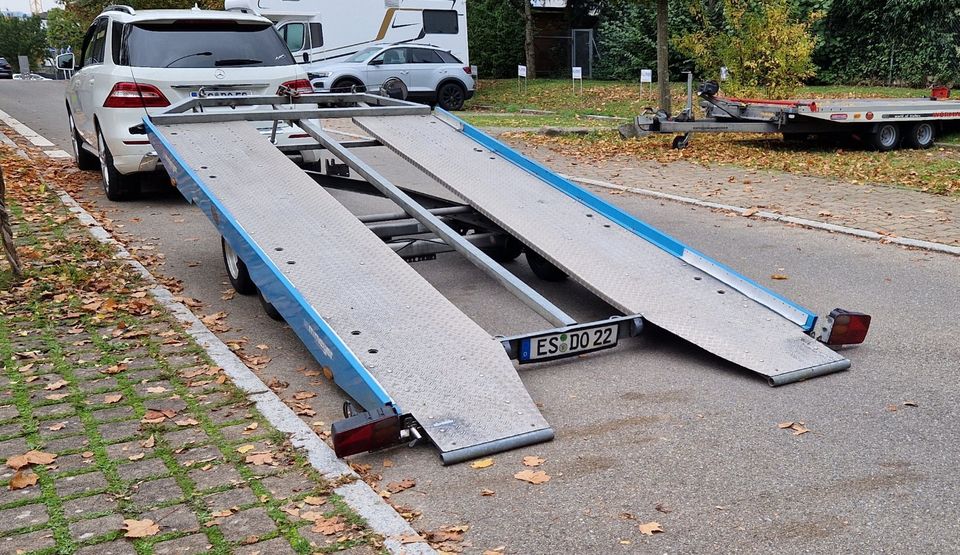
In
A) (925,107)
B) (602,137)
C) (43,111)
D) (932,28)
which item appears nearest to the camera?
(925,107)

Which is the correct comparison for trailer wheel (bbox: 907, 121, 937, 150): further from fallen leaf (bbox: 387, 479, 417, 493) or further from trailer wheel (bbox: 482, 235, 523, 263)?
fallen leaf (bbox: 387, 479, 417, 493)

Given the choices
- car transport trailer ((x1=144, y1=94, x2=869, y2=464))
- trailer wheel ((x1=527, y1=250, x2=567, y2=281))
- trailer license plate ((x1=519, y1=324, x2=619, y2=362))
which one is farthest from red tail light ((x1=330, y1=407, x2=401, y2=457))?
trailer wheel ((x1=527, y1=250, x2=567, y2=281))

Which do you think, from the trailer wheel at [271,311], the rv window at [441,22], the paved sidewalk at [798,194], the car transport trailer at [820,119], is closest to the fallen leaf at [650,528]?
the trailer wheel at [271,311]

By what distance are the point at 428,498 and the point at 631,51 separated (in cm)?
3071

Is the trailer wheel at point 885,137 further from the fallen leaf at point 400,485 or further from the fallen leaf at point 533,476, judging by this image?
the fallen leaf at point 400,485

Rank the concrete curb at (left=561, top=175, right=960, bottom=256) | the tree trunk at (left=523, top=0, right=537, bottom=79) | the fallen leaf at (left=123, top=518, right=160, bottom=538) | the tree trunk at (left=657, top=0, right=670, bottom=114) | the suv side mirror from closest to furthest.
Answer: the fallen leaf at (left=123, top=518, right=160, bottom=538), the concrete curb at (left=561, top=175, right=960, bottom=256), the suv side mirror, the tree trunk at (left=657, top=0, right=670, bottom=114), the tree trunk at (left=523, top=0, right=537, bottom=79)

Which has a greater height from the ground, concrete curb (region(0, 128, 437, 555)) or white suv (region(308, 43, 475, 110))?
white suv (region(308, 43, 475, 110))

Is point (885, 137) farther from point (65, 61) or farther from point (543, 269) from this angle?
point (65, 61)

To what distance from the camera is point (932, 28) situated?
989 inches

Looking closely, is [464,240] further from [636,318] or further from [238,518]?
[238,518]

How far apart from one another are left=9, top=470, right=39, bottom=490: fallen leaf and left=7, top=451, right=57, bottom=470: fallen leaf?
82 mm

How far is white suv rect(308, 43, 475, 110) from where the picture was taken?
82.8ft

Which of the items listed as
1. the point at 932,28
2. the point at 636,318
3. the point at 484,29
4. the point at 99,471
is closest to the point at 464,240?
the point at 636,318

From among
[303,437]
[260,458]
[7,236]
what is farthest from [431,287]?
[7,236]
